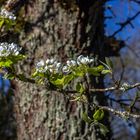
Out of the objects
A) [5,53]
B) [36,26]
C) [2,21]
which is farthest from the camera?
[36,26]

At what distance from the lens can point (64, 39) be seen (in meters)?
2.22

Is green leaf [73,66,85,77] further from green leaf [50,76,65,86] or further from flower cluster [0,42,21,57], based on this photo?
flower cluster [0,42,21,57]

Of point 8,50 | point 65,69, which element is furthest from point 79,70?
point 8,50

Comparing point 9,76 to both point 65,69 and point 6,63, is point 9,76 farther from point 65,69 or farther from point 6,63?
point 65,69

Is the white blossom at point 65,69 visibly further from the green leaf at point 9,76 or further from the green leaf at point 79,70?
the green leaf at point 9,76

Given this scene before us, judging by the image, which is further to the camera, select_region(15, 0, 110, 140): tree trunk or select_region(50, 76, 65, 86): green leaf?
select_region(15, 0, 110, 140): tree trunk

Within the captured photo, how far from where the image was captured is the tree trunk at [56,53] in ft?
6.92

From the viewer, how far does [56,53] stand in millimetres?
2191

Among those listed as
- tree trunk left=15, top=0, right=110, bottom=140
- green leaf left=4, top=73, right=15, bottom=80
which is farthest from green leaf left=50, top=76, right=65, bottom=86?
tree trunk left=15, top=0, right=110, bottom=140

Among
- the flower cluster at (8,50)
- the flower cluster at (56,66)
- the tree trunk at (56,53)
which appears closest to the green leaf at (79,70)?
the flower cluster at (56,66)

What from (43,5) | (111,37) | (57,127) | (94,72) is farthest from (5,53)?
(111,37)

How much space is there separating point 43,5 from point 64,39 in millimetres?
206

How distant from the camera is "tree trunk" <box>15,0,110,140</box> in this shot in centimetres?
211

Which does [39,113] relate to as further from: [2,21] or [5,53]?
[5,53]
